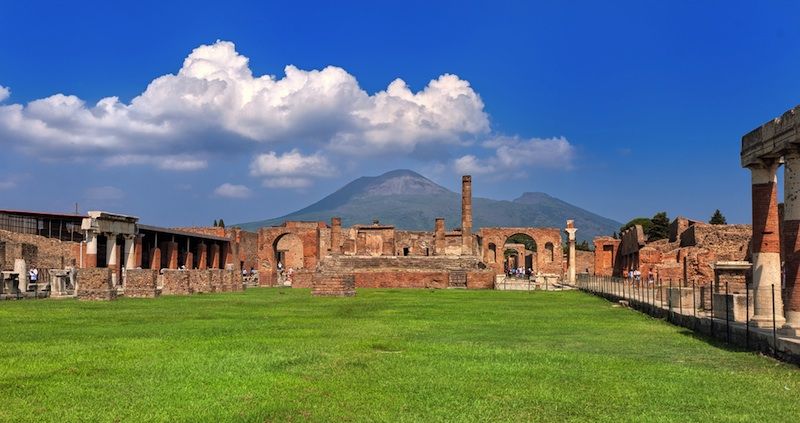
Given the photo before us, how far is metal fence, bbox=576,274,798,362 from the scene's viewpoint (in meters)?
11.4

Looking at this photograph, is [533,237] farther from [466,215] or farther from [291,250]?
[291,250]

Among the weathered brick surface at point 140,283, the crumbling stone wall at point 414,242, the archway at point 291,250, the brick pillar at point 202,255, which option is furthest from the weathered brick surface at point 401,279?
the archway at point 291,250

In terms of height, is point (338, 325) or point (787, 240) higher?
point (787, 240)

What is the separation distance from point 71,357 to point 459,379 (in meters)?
5.18

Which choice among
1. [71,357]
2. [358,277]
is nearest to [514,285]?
[358,277]

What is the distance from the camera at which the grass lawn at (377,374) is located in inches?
265

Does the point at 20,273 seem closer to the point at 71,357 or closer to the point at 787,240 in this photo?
the point at 71,357

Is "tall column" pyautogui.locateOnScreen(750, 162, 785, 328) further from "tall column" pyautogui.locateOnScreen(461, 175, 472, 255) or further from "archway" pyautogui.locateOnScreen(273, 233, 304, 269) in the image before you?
"archway" pyautogui.locateOnScreen(273, 233, 304, 269)

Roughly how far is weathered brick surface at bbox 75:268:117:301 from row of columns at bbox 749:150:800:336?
2056 cm

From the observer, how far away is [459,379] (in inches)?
330

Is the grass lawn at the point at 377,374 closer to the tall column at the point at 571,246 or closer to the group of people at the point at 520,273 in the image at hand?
the tall column at the point at 571,246

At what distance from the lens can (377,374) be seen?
8.70m

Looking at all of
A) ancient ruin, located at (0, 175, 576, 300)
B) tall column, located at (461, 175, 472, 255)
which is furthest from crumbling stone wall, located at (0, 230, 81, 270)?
tall column, located at (461, 175, 472, 255)

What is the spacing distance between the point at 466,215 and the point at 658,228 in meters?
33.8
